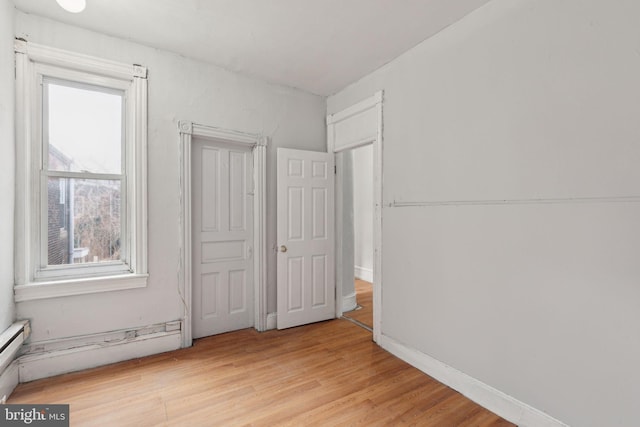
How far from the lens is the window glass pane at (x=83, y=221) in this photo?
2443mm

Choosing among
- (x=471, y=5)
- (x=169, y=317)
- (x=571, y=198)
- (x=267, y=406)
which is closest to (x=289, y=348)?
(x=267, y=406)

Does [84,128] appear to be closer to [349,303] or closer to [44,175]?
[44,175]

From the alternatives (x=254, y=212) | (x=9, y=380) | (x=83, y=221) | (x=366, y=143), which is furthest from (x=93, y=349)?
(x=366, y=143)

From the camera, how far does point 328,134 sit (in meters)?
3.77

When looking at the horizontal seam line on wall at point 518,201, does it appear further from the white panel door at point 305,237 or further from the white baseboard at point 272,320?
the white baseboard at point 272,320

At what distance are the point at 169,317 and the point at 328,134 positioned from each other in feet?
8.85

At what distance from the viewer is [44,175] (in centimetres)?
238

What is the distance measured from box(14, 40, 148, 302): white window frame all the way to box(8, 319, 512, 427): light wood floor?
727mm

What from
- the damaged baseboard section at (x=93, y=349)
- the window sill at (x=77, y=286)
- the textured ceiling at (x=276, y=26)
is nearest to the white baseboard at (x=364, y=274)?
the damaged baseboard section at (x=93, y=349)

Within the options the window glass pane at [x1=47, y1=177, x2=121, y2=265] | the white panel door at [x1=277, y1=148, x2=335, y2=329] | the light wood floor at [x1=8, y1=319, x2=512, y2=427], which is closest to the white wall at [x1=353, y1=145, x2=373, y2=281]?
the white panel door at [x1=277, y1=148, x2=335, y2=329]

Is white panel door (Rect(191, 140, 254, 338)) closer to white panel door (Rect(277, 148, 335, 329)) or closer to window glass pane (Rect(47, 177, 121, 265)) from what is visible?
white panel door (Rect(277, 148, 335, 329))

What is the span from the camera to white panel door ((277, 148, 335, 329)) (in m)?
3.38

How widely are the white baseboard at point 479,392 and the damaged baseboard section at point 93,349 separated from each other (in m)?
2.19

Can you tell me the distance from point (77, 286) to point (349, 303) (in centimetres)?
301
